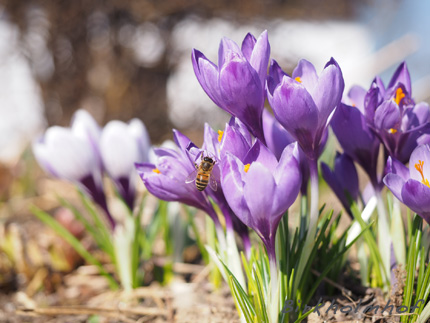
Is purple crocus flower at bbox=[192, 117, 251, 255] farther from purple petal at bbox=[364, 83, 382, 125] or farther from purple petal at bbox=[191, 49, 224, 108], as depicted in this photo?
purple petal at bbox=[364, 83, 382, 125]

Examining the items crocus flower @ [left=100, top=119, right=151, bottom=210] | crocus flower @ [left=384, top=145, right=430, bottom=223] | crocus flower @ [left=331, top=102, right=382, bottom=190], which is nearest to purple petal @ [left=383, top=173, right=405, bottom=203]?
crocus flower @ [left=384, top=145, right=430, bottom=223]

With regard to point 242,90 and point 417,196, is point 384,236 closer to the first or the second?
point 417,196

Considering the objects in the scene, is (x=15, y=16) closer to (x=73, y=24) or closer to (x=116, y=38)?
(x=73, y=24)

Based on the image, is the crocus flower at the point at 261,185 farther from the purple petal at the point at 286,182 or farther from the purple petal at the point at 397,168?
the purple petal at the point at 397,168

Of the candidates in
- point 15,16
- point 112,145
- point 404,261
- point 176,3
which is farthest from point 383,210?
point 15,16

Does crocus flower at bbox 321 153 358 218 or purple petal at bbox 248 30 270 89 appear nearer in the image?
purple petal at bbox 248 30 270 89

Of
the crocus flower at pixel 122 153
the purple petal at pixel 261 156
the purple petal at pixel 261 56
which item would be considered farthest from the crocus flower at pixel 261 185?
the crocus flower at pixel 122 153

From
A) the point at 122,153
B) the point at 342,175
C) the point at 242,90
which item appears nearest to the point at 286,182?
the point at 242,90
